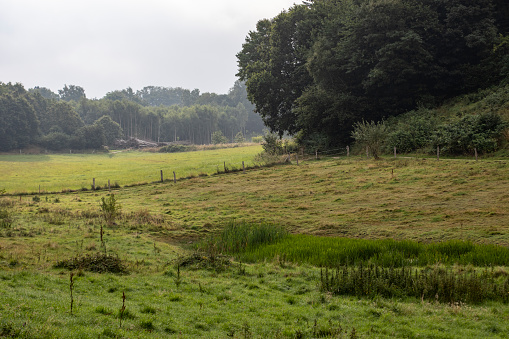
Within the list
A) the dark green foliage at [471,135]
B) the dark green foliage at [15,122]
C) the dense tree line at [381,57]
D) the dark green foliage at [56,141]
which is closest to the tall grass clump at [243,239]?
the dark green foliage at [471,135]

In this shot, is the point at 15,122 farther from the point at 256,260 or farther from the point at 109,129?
the point at 256,260

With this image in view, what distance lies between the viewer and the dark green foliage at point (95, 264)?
43.4 ft

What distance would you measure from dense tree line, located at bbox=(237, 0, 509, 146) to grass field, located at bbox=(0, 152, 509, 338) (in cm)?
1505

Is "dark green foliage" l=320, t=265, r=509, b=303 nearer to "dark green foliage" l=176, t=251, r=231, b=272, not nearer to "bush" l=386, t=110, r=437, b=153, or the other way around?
"dark green foliage" l=176, t=251, r=231, b=272

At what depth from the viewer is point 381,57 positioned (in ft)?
155

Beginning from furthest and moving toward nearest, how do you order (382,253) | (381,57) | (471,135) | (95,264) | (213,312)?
(381,57) → (471,135) → (382,253) → (95,264) → (213,312)

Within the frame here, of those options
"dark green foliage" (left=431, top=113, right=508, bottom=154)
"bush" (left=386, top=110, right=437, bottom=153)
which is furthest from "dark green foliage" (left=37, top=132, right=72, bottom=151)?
"dark green foliage" (left=431, top=113, right=508, bottom=154)

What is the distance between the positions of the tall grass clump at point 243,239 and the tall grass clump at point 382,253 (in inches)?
37.3

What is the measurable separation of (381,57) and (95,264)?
43.0m

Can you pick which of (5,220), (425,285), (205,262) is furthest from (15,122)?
(425,285)

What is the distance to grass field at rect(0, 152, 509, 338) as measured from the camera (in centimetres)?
829

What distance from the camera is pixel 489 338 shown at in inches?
304

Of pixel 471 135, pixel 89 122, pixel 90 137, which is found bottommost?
pixel 471 135

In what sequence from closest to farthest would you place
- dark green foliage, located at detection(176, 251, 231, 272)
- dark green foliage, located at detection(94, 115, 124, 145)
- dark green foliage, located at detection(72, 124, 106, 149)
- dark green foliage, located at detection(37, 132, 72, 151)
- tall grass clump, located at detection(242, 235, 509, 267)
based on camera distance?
tall grass clump, located at detection(242, 235, 509, 267) → dark green foliage, located at detection(176, 251, 231, 272) → dark green foliage, located at detection(37, 132, 72, 151) → dark green foliage, located at detection(72, 124, 106, 149) → dark green foliage, located at detection(94, 115, 124, 145)
